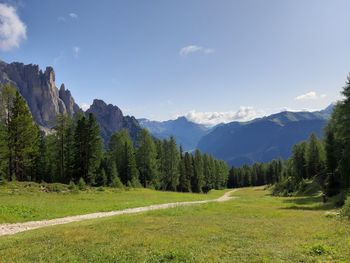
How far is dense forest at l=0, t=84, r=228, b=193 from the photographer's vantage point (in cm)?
5956

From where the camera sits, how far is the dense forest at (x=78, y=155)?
5956 centimetres

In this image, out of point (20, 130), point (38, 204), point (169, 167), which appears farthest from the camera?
point (169, 167)

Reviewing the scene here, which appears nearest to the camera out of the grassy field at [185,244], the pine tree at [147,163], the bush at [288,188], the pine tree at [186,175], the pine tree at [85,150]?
the grassy field at [185,244]

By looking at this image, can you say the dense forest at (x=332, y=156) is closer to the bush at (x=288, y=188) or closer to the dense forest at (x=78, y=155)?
the bush at (x=288, y=188)

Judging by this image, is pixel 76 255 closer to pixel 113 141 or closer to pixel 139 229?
pixel 139 229

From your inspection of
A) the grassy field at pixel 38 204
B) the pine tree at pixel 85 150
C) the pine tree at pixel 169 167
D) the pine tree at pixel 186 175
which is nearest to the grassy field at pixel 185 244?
the grassy field at pixel 38 204

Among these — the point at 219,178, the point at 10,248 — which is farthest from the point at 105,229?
the point at 219,178

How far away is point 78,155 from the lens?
74.0 m

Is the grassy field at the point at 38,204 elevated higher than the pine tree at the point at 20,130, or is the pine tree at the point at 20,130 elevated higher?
the pine tree at the point at 20,130

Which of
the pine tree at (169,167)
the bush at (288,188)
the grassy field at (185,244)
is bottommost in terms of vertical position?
the bush at (288,188)

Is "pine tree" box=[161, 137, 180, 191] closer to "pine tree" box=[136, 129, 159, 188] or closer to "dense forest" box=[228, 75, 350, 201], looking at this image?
"pine tree" box=[136, 129, 159, 188]

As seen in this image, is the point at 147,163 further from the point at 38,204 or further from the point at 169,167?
the point at 38,204

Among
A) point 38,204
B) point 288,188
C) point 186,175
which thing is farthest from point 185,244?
point 186,175

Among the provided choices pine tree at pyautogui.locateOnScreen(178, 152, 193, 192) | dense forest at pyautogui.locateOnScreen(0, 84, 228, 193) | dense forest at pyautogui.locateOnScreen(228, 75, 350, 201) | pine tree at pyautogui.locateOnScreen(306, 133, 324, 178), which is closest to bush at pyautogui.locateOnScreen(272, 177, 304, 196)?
dense forest at pyautogui.locateOnScreen(228, 75, 350, 201)
